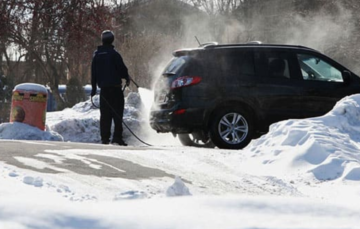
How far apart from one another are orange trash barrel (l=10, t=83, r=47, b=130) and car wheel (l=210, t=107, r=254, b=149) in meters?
4.04

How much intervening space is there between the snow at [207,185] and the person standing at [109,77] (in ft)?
9.30

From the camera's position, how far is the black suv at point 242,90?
13.2 m

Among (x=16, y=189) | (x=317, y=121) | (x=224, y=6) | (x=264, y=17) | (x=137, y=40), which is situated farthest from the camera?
(x=224, y=6)

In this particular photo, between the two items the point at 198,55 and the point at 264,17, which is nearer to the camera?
the point at 198,55

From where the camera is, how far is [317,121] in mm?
10820

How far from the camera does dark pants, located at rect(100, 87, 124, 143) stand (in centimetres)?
1405

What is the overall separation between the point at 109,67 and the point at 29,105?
8.35ft

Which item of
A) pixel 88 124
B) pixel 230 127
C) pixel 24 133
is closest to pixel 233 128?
pixel 230 127

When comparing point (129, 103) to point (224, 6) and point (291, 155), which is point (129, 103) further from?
point (224, 6)

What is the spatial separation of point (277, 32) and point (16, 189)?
4205 centimetres

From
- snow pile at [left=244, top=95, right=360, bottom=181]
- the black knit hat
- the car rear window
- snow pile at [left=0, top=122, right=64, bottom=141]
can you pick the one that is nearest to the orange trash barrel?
snow pile at [left=0, top=122, right=64, bottom=141]

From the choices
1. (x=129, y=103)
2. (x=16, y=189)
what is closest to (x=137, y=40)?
(x=129, y=103)

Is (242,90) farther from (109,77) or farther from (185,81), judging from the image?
(109,77)

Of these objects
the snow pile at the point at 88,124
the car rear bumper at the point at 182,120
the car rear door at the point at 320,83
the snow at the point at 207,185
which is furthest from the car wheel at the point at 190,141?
the snow at the point at 207,185
